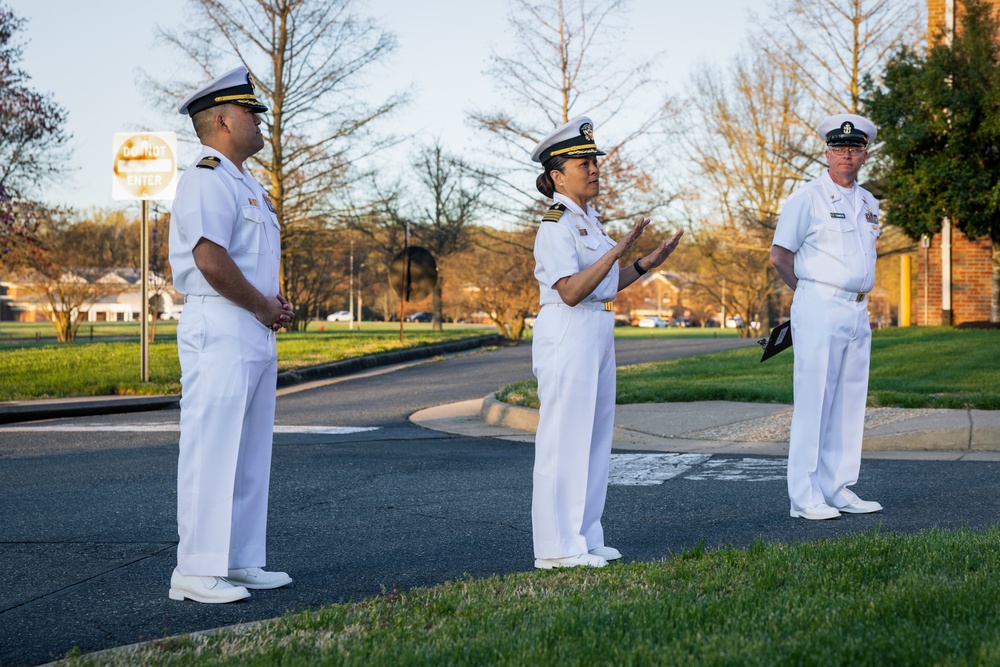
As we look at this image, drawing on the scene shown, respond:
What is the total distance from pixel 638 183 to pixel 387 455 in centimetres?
2042

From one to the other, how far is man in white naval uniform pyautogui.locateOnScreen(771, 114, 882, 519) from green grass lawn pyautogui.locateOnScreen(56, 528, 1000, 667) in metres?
1.78

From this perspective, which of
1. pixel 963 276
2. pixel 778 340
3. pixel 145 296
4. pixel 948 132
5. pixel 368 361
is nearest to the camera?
pixel 778 340

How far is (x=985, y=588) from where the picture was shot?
3.88 meters

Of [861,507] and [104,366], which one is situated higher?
[104,366]

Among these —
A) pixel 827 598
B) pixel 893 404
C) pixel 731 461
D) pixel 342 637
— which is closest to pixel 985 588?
pixel 827 598

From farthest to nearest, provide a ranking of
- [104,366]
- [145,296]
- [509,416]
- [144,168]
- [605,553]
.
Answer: [104,366]
[144,168]
[145,296]
[509,416]
[605,553]

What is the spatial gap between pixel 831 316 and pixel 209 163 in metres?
3.57

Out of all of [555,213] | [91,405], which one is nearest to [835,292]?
[555,213]

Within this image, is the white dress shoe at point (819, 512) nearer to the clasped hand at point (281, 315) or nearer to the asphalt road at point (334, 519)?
the asphalt road at point (334, 519)

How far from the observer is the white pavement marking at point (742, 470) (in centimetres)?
775

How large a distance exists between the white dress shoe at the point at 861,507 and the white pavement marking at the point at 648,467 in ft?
4.74

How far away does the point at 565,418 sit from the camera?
4.91 meters

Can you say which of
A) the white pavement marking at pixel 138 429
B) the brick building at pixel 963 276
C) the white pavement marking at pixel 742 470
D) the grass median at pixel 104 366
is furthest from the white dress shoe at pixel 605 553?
the brick building at pixel 963 276

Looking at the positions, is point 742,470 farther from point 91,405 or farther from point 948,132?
point 948,132
